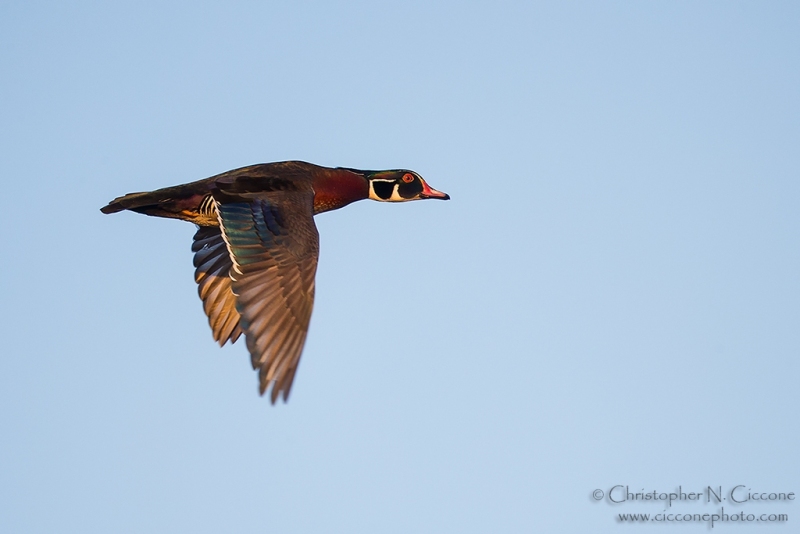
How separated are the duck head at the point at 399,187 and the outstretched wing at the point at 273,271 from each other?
213 centimetres

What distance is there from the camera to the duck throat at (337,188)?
13648 millimetres

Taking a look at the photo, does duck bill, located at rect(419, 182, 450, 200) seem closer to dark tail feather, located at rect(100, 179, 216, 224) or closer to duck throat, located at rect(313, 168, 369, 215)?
duck throat, located at rect(313, 168, 369, 215)

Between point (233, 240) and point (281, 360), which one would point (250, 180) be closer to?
A: point (233, 240)

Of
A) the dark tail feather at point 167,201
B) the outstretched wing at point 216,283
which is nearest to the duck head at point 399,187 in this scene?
the outstretched wing at point 216,283

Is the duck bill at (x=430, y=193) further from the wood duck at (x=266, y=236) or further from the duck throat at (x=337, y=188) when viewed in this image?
the duck throat at (x=337, y=188)

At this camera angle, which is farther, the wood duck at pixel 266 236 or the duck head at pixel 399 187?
the duck head at pixel 399 187

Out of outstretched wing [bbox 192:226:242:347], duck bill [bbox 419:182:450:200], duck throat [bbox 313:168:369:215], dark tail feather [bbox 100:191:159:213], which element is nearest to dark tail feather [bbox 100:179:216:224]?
dark tail feather [bbox 100:191:159:213]

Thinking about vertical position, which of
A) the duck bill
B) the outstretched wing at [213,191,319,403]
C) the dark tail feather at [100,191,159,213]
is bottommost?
the outstretched wing at [213,191,319,403]

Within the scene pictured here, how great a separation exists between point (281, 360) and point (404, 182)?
525 cm

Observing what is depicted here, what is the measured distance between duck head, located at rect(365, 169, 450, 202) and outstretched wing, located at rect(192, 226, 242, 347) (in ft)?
7.74

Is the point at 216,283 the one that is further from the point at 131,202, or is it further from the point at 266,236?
the point at 266,236

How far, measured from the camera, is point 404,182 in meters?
14.9

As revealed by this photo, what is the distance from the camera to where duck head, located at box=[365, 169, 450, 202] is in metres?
14.7

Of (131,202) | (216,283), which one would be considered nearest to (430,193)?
(216,283)
